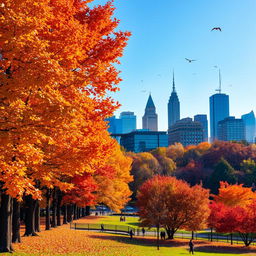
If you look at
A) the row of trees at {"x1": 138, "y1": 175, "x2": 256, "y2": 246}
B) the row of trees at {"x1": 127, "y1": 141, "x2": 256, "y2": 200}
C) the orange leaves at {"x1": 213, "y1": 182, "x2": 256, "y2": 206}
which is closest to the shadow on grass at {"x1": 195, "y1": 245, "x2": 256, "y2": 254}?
the row of trees at {"x1": 138, "y1": 175, "x2": 256, "y2": 246}

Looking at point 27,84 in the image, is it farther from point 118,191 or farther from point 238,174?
point 238,174

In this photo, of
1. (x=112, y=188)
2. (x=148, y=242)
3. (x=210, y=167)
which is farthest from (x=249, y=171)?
(x=148, y=242)

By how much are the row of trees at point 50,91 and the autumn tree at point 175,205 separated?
26871 mm

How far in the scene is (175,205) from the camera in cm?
4488

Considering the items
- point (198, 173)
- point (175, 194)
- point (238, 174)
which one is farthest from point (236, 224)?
point (198, 173)

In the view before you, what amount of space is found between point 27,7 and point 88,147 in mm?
6345

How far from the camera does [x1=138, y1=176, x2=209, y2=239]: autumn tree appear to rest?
43750mm

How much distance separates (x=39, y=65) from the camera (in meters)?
12.2

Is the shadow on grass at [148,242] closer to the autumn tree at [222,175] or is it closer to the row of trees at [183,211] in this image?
the row of trees at [183,211]

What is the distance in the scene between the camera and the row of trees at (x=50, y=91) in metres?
12.0

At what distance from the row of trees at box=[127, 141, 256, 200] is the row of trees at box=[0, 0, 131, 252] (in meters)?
92.1

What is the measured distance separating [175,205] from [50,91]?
35351mm

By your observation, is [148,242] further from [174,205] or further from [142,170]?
[142,170]

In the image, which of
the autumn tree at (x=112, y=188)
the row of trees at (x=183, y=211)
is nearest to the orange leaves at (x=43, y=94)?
the row of trees at (x=183, y=211)
